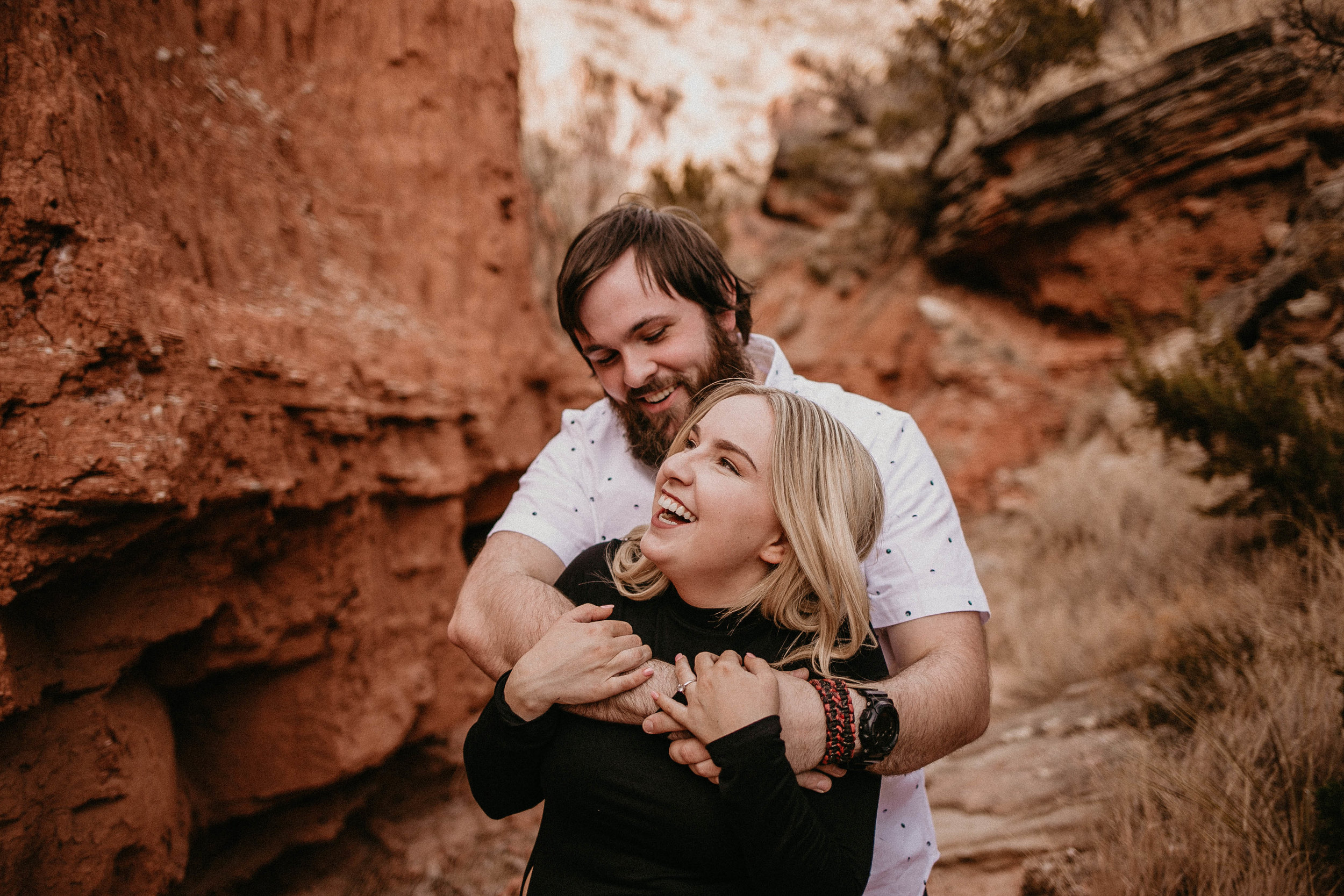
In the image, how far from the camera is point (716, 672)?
1.50 meters

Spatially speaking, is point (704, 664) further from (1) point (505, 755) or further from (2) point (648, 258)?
(2) point (648, 258)

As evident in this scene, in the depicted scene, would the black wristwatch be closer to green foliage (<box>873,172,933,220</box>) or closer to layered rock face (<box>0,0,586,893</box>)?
layered rock face (<box>0,0,586,893</box>)

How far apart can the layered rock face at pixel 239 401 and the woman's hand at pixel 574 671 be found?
1.26m

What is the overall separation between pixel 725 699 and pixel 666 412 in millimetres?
1076

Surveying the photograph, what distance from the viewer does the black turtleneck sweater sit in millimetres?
1378

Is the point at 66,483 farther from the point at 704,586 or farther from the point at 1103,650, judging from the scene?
the point at 1103,650

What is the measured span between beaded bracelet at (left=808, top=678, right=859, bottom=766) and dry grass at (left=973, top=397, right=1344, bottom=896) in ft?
4.91

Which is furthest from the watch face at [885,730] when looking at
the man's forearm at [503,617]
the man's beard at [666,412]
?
the man's beard at [666,412]

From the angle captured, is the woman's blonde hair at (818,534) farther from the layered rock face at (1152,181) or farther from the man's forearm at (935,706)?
the layered rock face at (1152,181)

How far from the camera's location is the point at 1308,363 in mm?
3926

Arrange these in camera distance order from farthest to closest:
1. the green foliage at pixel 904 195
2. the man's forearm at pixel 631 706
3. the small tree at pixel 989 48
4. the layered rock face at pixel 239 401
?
1. the green foliage at pixel 904 195
2. the small tree at pixel 989 48
3. the layered rock face at pixel 239 401
4. the man's forearm at pixel 631 706

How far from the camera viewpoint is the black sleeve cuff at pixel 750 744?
1.38 metres

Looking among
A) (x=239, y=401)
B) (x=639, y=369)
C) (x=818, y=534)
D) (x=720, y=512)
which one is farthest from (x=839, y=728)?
(x=239, y=401)

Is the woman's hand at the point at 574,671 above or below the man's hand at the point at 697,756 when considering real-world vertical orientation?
above
